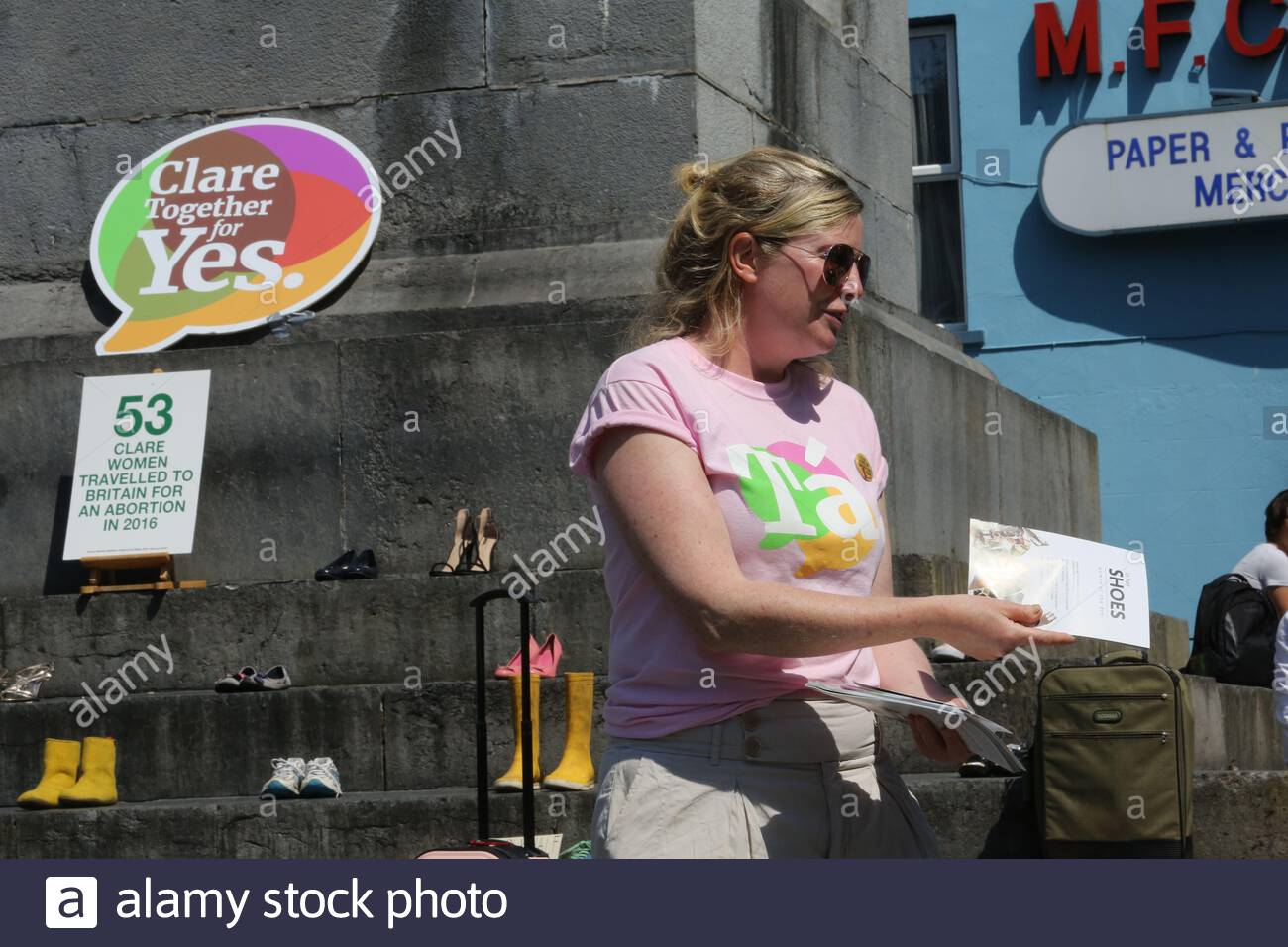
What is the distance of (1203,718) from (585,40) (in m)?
3.43

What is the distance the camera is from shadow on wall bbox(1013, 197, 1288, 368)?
43.4 feet

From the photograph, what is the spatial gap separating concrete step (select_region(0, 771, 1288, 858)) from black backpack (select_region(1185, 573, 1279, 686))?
2.66 m

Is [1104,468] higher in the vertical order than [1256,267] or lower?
lower

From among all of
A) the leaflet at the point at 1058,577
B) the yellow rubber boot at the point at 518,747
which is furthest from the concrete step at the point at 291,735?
the leaflet at the point at 1058,577

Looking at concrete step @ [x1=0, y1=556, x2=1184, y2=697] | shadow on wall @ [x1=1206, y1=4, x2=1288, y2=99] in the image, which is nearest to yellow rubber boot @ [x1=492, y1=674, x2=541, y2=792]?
concrete step @ [x1=0, y1=556, x2=1184, y2=697]

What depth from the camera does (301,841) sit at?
591cm

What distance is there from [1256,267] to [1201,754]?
7.29 m

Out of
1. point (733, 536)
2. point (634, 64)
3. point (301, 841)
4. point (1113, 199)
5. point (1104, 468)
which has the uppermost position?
point (1113, 199)

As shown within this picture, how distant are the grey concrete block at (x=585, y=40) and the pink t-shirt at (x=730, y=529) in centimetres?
498

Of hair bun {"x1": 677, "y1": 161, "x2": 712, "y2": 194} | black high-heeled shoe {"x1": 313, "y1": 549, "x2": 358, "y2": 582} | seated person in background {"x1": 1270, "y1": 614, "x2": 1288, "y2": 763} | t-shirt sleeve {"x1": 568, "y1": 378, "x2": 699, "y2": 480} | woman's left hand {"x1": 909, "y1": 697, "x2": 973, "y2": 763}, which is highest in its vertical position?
hair bun {"x1": 677, "y1": 161, "x2": 712, "y2": 194}

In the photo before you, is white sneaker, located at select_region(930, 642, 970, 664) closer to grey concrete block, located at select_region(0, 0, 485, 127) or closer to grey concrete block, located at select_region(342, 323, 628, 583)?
grey concrete block, located at select_region(342, 323, 628, 583)

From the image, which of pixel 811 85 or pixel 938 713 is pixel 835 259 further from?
pixel 811 85
